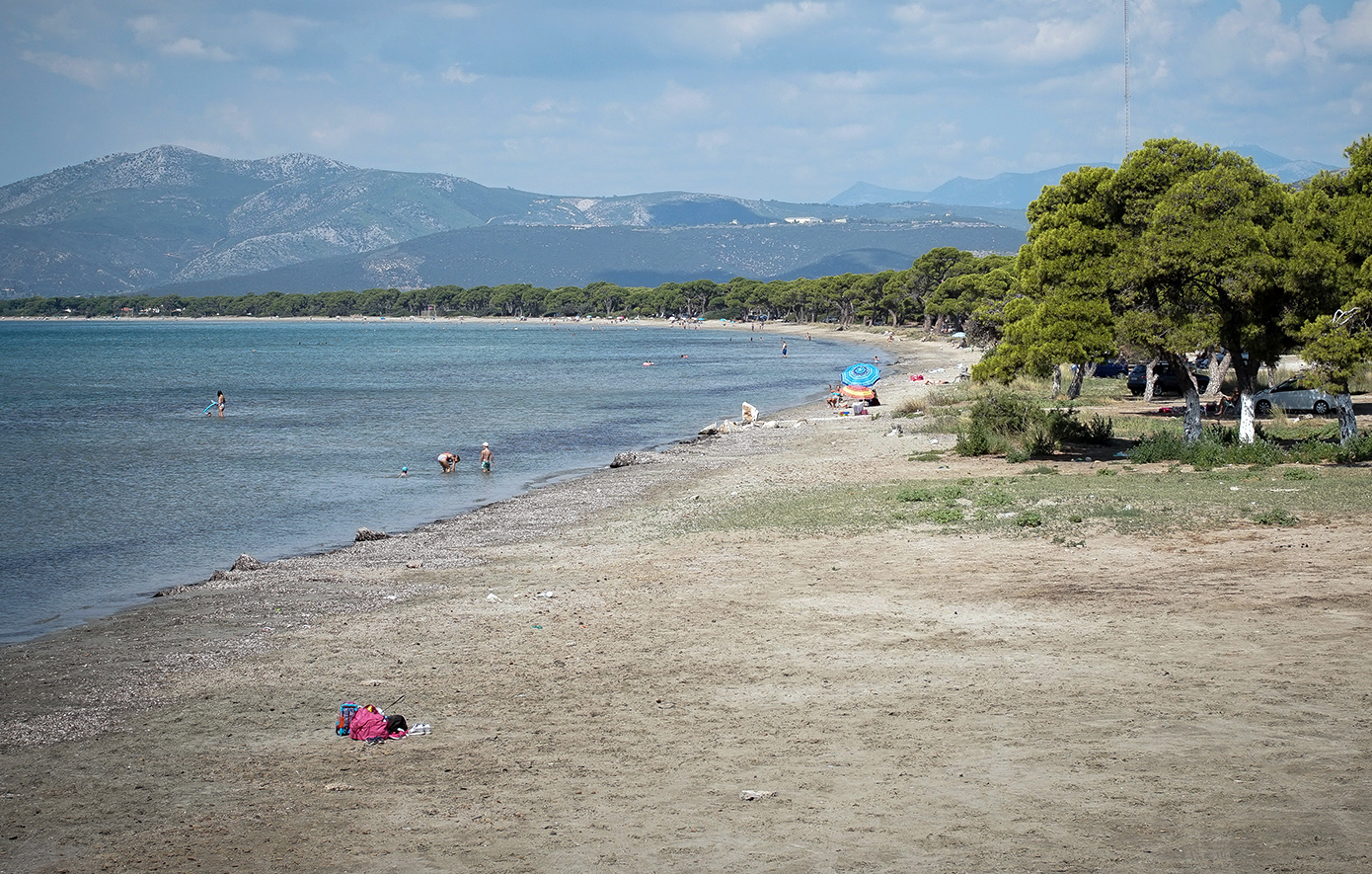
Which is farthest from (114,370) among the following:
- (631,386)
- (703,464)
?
(703,464)

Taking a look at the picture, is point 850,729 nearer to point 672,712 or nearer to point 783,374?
point 672,712

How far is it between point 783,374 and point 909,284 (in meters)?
66.9

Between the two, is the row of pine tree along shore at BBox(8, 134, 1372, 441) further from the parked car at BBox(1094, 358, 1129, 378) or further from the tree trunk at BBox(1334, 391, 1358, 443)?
the parked car at BBox(1094, 358, 1129, 378)

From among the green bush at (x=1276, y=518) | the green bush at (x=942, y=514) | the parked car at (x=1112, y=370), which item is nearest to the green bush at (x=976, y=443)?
the green bush at (x=942, y=514)

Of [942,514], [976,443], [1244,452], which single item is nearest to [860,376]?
[976,443]

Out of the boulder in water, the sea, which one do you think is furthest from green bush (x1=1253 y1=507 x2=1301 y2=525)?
the boulder in water

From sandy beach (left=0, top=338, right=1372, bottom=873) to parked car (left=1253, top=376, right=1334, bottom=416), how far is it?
1883 cm

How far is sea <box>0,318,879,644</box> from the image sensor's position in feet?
68.5

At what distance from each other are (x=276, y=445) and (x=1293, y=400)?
114ft

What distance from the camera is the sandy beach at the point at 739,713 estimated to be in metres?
7.17

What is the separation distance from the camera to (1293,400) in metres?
33.0

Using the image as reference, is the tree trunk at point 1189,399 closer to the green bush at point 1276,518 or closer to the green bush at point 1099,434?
the green bush at point 1099,434

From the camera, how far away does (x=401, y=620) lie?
1373 cm

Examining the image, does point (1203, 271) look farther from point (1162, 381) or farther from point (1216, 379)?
point (1162, 381)
